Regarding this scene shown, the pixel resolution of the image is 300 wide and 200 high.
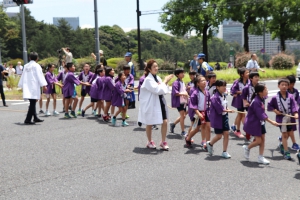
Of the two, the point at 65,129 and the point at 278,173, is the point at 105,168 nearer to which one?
the point at 278,173

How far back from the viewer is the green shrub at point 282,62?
34750 millimetres

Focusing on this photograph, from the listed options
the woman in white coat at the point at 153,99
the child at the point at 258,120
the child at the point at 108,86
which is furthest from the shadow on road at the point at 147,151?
the child at the point at 108,86

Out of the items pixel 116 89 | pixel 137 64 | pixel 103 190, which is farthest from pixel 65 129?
pixel 137 64

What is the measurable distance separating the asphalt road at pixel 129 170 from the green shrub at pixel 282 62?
26568mm

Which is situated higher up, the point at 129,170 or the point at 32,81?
the point at 32,81

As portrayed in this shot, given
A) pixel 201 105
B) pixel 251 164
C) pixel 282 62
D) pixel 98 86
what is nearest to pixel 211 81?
pixel 201 105

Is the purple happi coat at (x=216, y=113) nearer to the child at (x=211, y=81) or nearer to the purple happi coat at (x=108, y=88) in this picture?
the child at (x=211, y=81)

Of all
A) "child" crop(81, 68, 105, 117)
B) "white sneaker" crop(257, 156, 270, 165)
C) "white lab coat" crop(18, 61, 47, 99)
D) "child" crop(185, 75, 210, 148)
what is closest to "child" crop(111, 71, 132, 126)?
"child" crop(81, 68, 105, 117)

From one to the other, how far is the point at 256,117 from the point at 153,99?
6.28 feet

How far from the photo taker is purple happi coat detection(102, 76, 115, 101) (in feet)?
35.3

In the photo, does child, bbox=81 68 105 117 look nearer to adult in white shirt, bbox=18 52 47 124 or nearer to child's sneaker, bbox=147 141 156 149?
adult in white shirt, bbox=18 52 47 124

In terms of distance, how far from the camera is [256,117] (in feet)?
22.1

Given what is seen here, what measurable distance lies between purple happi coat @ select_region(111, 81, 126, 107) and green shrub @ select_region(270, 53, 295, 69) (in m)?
26.8

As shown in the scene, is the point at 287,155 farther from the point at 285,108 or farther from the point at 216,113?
the point at 216,113
